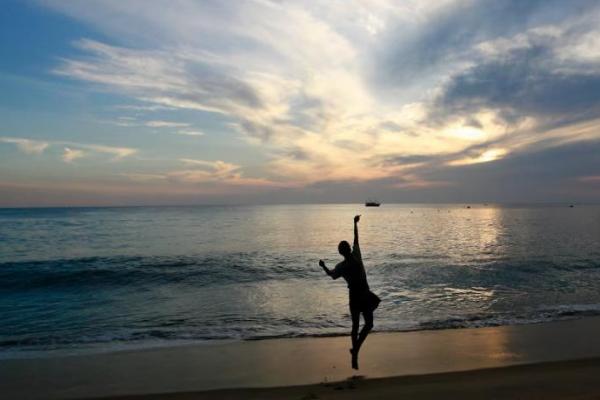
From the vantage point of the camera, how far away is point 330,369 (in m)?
8.19

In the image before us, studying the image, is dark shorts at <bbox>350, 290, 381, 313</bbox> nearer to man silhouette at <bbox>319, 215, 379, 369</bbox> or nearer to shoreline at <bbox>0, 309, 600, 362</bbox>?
man silhouette at <bbox>319, 215, 379, 369</bbox>

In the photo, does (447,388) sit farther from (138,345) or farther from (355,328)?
(138,345)

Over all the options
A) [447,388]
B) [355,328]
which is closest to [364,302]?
[355,328]

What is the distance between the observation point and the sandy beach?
22.9 feet

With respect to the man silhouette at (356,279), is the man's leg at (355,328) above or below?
below

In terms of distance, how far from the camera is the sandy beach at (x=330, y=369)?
697cm

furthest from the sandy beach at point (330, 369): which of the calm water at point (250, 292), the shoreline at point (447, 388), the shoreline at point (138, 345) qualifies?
the calm water at point (250, 292)

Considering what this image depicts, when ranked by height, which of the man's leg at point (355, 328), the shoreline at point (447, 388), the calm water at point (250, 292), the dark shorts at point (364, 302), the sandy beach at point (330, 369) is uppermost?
the dark shorts at point (364, 302)

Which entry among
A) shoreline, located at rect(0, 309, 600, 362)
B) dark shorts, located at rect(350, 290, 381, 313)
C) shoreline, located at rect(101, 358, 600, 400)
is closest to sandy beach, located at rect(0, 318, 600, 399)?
shoreline, located at rect(101, 358, 600, 400)

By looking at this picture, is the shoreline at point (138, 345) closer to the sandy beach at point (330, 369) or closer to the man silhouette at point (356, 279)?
the sandy beach at point (330, 369)

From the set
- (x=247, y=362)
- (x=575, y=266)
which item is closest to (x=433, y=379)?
(x=247, y=362)

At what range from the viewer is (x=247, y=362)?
898 centimetres

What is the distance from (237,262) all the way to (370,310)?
2241 centimetres

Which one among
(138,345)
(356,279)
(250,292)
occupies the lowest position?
(250,292)
